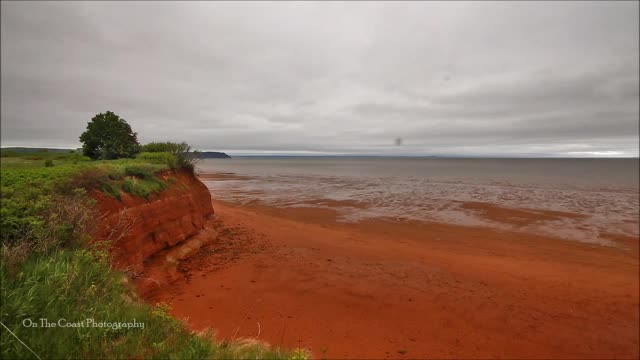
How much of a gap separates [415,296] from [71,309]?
329 inches

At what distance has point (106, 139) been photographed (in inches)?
615

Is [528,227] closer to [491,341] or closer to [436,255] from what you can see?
[436,255]

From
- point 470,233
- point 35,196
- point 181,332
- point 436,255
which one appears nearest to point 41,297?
point 181,332

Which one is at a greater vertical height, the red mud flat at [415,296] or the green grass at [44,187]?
the green grass at [44,187]

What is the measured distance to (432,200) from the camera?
2867cm

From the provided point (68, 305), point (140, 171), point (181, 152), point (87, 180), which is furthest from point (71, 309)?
point (181, 152)

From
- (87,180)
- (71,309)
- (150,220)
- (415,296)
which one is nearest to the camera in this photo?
(71,309)

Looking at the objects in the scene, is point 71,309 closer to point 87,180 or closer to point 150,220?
point 87,180

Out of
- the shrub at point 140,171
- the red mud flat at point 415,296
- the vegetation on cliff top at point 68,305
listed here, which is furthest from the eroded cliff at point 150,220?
the red mud flat at point 415,296

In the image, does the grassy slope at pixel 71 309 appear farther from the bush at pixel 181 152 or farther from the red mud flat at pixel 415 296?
the bush at pixel 181 152

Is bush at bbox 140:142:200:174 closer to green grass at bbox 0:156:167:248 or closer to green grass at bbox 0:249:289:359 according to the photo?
green grass at bbox 0:156:167:248

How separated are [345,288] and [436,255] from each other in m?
5.60

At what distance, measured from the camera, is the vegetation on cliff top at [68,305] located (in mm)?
3117

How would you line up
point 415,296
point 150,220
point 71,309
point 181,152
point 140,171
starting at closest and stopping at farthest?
point 71,309
point 415,296
point 150,220
point 140,171
point 181,152
